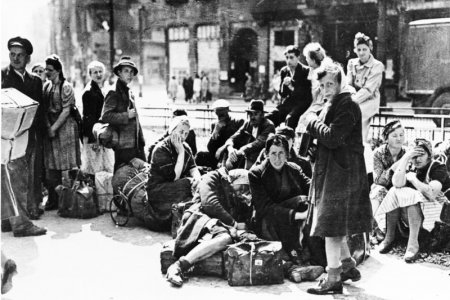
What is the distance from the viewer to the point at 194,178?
6.38 meters

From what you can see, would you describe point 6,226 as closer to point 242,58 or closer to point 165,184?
point 165,184

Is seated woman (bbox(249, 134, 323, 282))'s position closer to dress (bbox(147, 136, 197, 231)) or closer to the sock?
the sock

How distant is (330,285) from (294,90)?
11.1 ft

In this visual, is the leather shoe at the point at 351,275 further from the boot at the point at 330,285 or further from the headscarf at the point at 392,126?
the headscarf at the point at 392,126

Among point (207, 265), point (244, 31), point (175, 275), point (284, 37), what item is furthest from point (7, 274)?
point (284, 37)

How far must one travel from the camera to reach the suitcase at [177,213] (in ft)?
19.1

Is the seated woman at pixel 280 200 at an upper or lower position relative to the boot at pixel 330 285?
upper

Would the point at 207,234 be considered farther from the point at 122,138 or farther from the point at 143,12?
the point at 143,12

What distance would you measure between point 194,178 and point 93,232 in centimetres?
139

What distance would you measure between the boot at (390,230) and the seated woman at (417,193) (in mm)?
10

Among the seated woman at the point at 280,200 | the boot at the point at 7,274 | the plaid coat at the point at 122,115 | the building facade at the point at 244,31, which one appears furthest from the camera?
the building facade at the point at 244,31

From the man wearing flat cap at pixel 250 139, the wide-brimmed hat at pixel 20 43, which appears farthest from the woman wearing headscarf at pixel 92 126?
the man wearing flat cap at pixel 250 139

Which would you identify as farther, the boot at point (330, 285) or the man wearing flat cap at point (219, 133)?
the man wearing flat cap at point (219, 133)

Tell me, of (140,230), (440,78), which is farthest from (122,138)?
(440,78)
